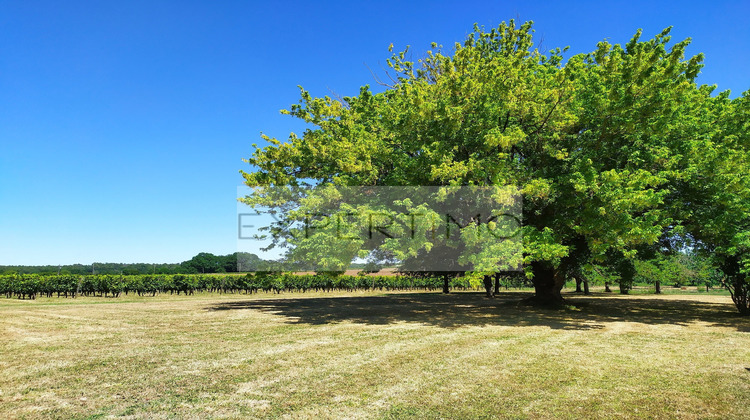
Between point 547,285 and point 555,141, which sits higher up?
point 555,141

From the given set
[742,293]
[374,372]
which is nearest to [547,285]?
[742,293]

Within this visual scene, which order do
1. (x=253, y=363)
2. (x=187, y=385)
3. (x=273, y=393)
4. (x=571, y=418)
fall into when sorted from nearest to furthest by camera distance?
(x=571, y=418)
(x=273, y=393)
(x=187, y=385)
(x=253, y=363)

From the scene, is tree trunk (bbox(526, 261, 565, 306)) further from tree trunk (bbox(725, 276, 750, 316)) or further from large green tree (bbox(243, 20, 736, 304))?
tree trunk (bbox(725, 276, 750, 316))

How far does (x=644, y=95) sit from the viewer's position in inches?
648

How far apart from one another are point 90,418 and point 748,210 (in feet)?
69.2

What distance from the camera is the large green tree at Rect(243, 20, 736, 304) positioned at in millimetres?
15047

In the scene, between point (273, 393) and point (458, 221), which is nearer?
point (273, 393)

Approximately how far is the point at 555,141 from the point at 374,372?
48.4ft

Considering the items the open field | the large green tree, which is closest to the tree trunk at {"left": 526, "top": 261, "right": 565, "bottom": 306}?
the large green tree

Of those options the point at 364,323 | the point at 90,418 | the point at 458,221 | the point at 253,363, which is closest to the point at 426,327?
the point at 364,323

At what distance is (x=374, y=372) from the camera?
7.88 meters

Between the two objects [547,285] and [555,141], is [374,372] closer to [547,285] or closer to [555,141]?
[555,141]

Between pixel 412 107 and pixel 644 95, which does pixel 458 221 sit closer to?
pixel 412 107

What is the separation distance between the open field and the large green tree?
4.53 metres
